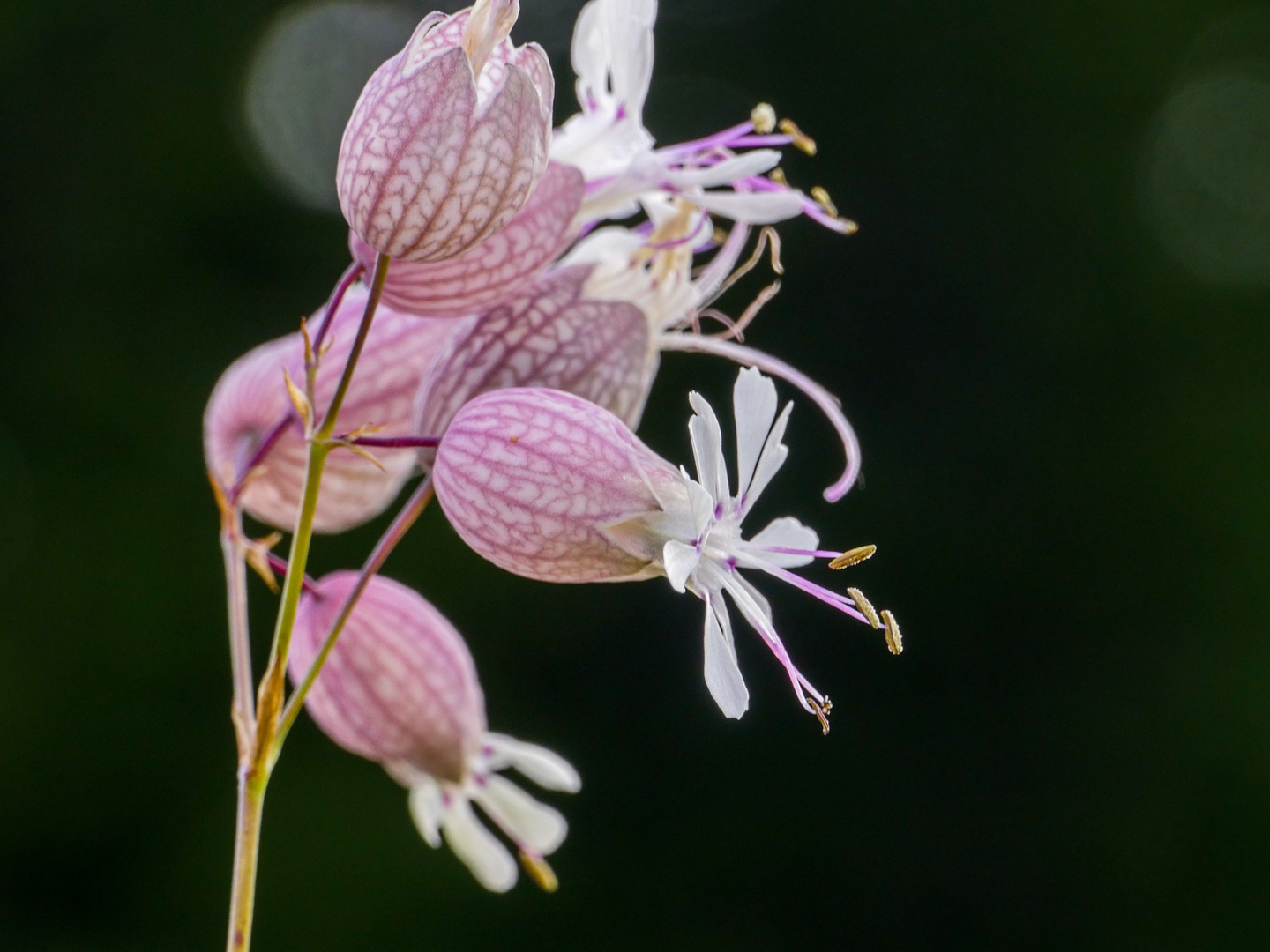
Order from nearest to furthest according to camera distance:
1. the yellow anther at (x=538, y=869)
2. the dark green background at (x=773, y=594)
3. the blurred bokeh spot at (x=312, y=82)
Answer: the yellow anther at (x=538, y=869) → the dark green background at (x=773, y=594) → the blurred bokeh spot at (x=312, y=82)

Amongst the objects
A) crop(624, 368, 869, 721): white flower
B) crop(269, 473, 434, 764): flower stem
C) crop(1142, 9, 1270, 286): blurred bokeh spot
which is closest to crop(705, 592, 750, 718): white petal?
crop(624, 368, 869, 721): white flower

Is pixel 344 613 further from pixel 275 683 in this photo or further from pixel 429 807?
pixel 429 807

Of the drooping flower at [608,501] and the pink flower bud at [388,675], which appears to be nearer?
the drooping flower at [608,501]

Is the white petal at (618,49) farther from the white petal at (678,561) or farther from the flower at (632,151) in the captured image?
the white petal at (678,561)

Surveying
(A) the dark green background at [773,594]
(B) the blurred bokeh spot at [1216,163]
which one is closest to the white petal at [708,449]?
(A) the dark green background at [773,594]

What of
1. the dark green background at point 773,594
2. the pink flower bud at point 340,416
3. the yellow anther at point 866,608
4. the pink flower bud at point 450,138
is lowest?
the dark green background at point 773,594

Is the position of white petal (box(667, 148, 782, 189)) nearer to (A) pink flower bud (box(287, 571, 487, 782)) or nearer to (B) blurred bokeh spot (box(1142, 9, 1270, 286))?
(A) pink flower bud (box(287, 571, 487, 782))

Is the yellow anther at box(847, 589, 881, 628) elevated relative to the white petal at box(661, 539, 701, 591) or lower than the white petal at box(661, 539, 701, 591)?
lower
